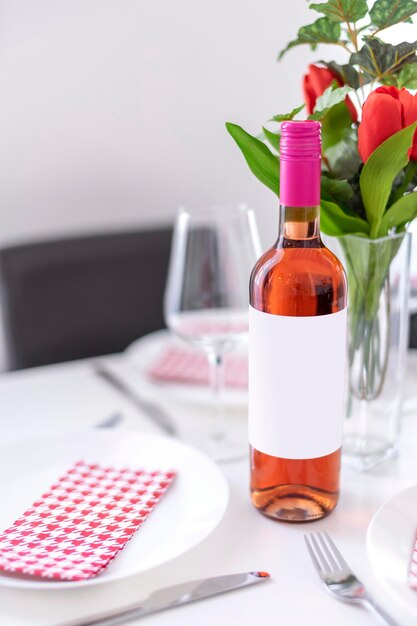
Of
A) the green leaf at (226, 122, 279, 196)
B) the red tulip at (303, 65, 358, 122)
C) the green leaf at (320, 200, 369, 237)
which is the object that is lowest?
the green leaf at (320, 200, 369, 237)

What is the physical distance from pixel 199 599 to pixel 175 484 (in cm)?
18

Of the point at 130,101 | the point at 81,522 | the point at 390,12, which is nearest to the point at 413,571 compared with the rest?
the point at 81,522

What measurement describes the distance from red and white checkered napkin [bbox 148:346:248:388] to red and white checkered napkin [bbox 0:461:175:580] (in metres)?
0.32

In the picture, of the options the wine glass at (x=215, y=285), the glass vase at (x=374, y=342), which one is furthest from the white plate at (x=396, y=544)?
the wine glass at (x=215, y=285)

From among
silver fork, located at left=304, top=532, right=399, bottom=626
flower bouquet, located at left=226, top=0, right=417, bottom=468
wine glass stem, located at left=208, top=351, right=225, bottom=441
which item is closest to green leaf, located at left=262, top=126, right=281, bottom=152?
flower bouquet, located at left=226, top=0, right=417, bottom=468

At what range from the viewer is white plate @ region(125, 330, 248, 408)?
1.10m

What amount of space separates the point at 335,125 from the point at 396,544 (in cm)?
42

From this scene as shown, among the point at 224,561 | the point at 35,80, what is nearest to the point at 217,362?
the point at 224,561

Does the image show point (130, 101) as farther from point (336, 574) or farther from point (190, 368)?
point (336, 574)

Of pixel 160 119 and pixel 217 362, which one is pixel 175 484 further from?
pixel 160 119

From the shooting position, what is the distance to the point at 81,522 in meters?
0.75

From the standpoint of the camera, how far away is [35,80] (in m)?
1.75

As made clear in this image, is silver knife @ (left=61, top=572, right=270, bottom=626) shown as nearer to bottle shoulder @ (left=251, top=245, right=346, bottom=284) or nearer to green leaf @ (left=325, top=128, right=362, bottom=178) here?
bottle shoulder @ (left=251, top=245, right=346, bottom=284)

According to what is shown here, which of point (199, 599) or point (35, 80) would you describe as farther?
point (35, 80)
